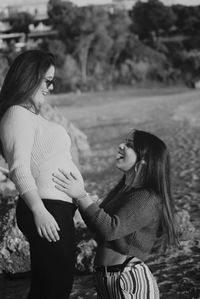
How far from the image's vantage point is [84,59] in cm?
3381

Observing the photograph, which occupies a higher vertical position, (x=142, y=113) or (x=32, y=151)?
(x=32, y=151)

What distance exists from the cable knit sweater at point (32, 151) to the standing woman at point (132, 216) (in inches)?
1.9

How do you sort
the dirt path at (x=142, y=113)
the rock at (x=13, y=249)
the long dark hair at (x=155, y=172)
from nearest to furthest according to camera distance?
1. the long dark hair at (x=155, y=172)
2. the rock at (x=13, y=249)
3. the dirt path at (x=142, y=113)

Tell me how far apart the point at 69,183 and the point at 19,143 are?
210mm

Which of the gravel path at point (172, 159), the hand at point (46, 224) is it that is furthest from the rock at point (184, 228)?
the hand at point (46, 224)

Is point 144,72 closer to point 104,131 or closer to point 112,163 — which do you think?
point 104,131

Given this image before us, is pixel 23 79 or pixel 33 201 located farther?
pixel 23 79

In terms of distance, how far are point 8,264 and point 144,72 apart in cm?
2838

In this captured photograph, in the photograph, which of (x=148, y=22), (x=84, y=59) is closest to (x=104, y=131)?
(x=84, y=59)

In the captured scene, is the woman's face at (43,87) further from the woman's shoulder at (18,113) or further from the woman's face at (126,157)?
the woman's face at (126,157)

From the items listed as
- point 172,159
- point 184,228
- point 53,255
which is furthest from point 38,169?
point 172,159

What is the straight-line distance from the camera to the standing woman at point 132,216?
→ 1.82 metres

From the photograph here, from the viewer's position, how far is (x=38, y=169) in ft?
6.17

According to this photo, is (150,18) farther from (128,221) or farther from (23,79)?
(128,221)
